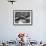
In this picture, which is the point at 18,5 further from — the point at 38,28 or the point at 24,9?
the point at 38,28

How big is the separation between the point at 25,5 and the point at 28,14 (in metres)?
0.35

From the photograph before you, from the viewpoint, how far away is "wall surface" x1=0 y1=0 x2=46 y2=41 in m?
4.84

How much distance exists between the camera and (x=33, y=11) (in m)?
4.86

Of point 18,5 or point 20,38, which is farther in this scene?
point 18,5

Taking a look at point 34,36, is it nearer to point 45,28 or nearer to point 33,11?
point 45,28

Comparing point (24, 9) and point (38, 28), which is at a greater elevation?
point (24, 9)

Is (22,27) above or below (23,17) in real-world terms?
below

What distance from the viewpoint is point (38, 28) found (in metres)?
4.84

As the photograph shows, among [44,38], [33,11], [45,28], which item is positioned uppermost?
[33,11]

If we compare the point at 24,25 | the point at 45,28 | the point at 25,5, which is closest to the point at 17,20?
the point at 24,25

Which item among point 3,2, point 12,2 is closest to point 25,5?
point 12,2

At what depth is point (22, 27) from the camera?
4.88 m

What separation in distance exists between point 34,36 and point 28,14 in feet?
2.71

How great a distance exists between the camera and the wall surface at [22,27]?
484 centimetres
